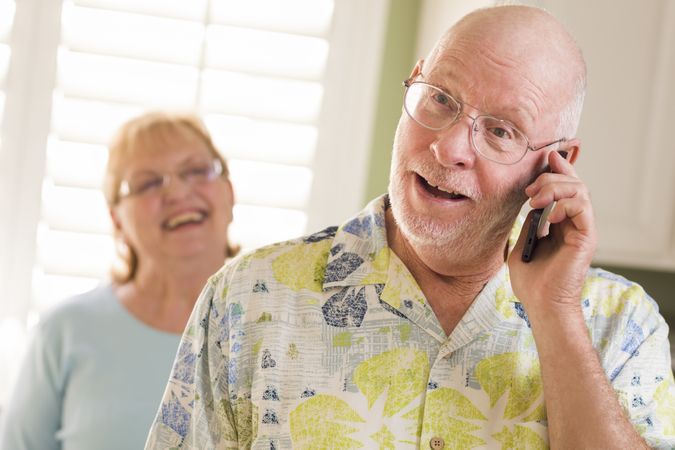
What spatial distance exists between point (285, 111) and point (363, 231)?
145 cm

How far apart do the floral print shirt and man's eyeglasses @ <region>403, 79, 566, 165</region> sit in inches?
7.2

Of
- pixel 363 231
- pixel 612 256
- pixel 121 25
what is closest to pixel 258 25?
pixel 121 25

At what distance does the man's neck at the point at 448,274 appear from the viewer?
1299 mm

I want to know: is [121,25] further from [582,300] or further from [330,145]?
[582,300]

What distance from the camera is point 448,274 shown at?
4.33 feet

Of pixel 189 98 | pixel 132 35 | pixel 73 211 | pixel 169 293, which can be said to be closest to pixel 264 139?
pixel 189 98

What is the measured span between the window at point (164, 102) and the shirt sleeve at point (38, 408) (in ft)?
1.61

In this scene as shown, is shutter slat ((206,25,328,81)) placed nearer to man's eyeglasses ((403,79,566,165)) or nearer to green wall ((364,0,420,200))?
green wall ((364,0,420,200))

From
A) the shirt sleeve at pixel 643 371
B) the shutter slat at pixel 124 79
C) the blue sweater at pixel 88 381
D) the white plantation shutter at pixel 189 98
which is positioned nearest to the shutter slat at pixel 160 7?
the white plantation shutter at pixel 189 98

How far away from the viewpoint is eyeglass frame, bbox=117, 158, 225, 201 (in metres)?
2.21

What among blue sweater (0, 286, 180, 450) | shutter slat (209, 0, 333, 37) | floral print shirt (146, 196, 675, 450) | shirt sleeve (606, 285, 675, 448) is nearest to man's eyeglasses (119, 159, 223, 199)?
blue sweater (0, 286, 180, 450)

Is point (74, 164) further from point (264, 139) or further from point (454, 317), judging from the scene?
point (454, 317)

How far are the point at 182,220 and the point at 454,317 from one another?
1.04 metres

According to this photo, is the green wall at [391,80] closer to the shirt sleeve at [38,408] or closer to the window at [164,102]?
the window at [164,102]
